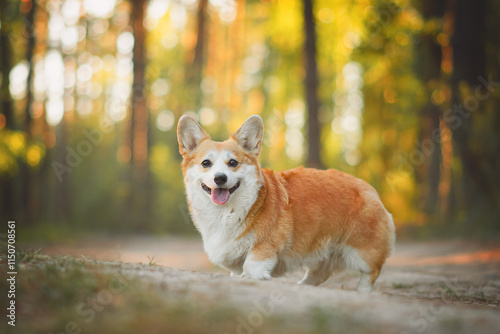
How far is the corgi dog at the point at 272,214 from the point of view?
4773 millimetres

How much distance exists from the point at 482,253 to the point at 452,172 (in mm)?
3451

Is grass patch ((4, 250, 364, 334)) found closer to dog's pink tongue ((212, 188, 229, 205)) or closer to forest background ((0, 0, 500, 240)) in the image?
dog's pink tongue ((212, 188, 229, 205))

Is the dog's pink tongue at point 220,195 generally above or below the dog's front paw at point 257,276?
above

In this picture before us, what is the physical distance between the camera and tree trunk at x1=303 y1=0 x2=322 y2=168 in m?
12.9

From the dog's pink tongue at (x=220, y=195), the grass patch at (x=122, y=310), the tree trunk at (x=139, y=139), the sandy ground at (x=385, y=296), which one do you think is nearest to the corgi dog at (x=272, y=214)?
the dog's pink tongue at (x=220, y=195)

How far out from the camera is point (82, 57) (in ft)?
66.6

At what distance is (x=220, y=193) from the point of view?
15.7 feet

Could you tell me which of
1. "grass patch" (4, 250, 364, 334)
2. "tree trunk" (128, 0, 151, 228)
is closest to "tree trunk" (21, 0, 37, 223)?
"tree trunk" (128, 0, 151, 228)

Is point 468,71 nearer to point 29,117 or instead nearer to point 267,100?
point 29,117

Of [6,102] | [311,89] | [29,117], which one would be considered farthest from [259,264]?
[29,117]

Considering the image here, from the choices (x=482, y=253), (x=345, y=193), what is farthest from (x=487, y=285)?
(x=482, y=253)

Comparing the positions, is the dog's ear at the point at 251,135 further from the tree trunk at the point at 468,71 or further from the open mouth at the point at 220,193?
the tree trunk at the point at 468,71

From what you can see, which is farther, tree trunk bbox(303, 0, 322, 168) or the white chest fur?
tree trunk bbox(303, 0, 322, 168)

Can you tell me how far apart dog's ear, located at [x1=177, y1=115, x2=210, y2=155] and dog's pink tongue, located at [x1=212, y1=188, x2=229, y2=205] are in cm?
72
